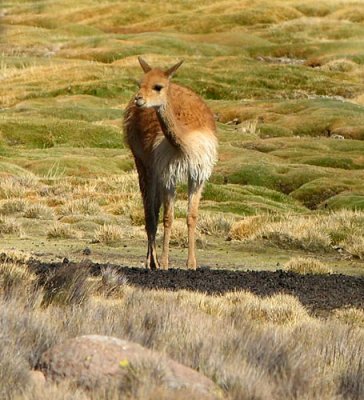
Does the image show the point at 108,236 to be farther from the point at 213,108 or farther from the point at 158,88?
the point at 213,108

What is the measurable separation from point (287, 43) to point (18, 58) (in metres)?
22.8

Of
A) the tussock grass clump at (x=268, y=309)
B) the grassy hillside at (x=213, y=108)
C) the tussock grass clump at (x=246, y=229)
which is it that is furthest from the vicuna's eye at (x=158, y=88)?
the tussock grass clump at (x=246, y=229)

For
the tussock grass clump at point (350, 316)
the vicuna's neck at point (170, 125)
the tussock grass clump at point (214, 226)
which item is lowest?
the tussock grass clump at point (214, 226)

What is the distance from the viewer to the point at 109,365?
7051mm

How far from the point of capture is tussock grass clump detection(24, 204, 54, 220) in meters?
25.9

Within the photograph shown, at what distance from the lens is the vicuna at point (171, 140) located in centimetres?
1609

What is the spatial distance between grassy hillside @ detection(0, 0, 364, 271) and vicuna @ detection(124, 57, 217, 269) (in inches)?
95.4

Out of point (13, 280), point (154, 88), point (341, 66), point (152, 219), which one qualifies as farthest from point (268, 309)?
point (341, 66)

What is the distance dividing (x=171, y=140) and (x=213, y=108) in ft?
129

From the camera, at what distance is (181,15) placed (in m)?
105

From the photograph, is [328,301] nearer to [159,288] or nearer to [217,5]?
[159,288]

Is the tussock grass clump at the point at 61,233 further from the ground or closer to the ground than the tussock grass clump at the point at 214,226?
further from the ground

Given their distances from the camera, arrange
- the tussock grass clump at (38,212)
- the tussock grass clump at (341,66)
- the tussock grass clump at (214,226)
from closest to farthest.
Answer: the tussock grass clump at (214,226) < the tussock grass clump at (38,212) < the tussock grass clump at (341,66)

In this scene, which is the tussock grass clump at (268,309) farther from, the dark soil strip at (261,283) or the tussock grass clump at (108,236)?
the tussock grass clump at (108,236)
